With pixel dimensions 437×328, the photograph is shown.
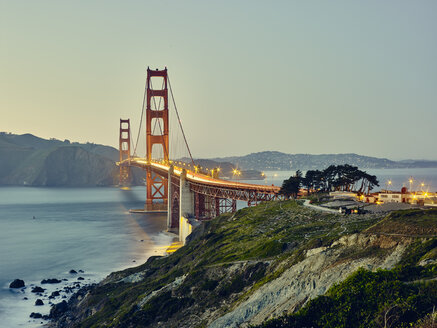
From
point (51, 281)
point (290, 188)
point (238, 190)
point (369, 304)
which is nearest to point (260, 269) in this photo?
point (369, 304)

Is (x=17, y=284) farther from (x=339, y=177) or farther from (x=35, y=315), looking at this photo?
(x=339, y=177)

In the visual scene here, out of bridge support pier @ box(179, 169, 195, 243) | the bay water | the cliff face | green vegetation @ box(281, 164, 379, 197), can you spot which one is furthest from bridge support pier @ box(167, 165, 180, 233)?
the cliff face

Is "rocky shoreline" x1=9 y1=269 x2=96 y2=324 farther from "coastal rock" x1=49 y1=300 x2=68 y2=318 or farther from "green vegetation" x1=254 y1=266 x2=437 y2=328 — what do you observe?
"green vegetation" x1=254 y1=266 x2=437 y2=328

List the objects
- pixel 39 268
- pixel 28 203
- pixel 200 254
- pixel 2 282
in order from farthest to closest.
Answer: pixel 28 203, pixel 39 268, pixel 2 282, pixel 200 254

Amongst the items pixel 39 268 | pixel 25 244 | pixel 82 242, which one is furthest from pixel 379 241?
pixel 25 244

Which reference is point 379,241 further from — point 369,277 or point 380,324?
point 380,324

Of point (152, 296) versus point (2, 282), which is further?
point (2, 282)
